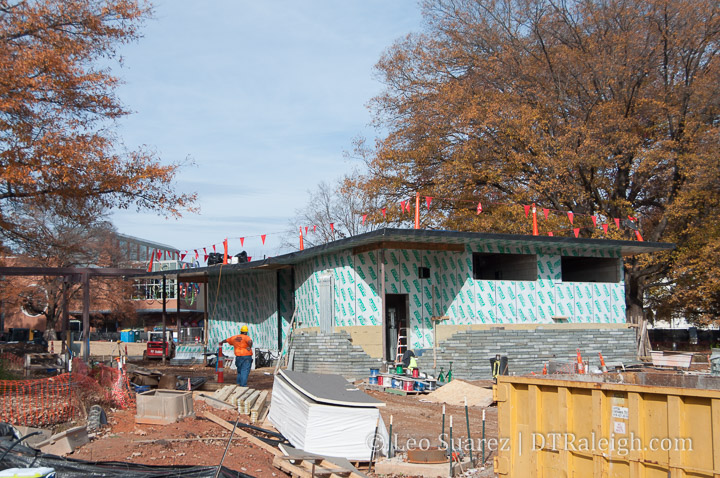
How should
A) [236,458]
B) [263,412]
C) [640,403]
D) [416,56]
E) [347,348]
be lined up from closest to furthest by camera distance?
[640,403] < [236,458] < [263,412] < [347,348] < [416,56]

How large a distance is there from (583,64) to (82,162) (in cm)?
2300

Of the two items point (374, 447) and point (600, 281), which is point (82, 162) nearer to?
point (374, 447)

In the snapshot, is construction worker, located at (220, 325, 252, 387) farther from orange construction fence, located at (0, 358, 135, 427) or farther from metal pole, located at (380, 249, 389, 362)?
metal pole, located at (380, 249, 389, 362)

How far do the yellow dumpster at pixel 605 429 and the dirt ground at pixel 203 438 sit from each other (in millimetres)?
2403

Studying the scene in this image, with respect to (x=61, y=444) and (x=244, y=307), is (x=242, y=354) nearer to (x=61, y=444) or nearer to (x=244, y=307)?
(x=61, y=444)

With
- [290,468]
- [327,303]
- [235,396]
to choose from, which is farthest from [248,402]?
[327,303]

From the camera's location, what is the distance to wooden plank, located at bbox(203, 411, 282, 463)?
1032 cm

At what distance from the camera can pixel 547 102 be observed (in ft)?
102

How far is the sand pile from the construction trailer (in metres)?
3.92

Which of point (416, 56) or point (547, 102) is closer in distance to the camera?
point (547, 102)

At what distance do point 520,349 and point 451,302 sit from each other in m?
2.90

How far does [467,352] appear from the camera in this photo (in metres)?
21.3

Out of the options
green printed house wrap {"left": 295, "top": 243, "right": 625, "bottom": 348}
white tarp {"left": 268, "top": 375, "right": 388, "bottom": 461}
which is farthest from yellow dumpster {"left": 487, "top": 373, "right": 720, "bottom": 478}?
green printed house wrap {"left": 295, "top": 243, "right": 625, "bottom": 348}

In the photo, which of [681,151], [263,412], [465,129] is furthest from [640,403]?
[681,151]
